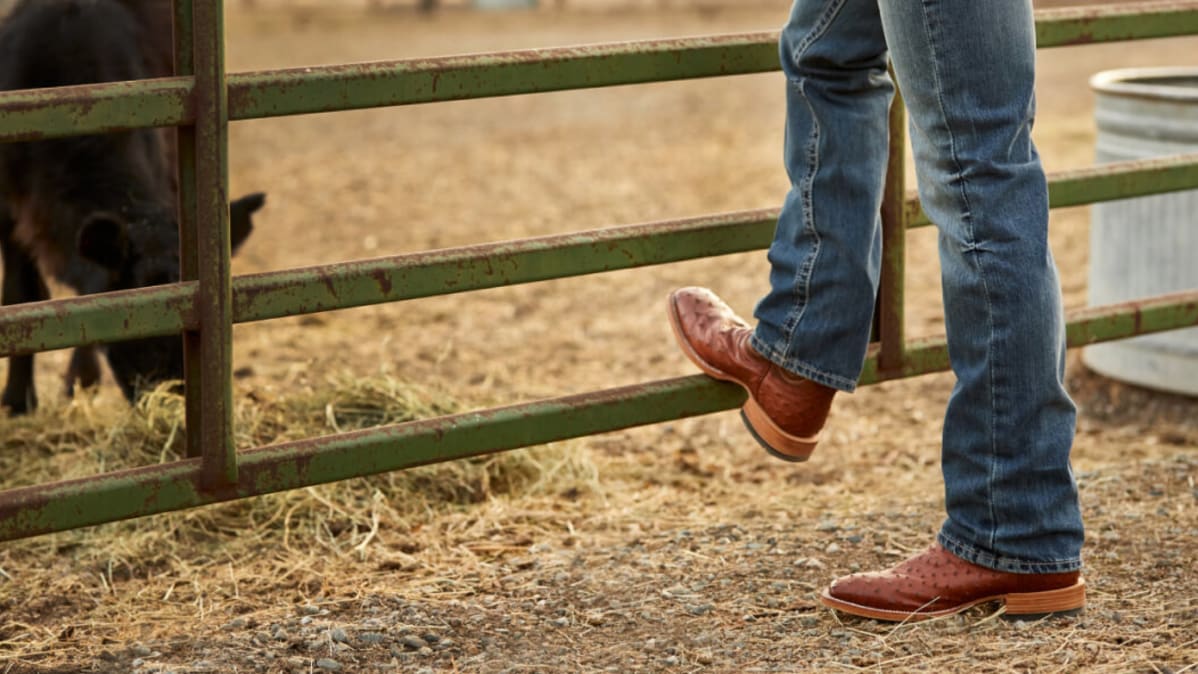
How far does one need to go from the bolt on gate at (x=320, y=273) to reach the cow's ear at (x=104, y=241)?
206 cm

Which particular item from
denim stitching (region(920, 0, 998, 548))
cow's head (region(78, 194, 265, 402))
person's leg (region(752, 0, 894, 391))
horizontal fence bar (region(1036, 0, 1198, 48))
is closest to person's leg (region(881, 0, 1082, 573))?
denim stitching (region(920, 0, 998, 548))

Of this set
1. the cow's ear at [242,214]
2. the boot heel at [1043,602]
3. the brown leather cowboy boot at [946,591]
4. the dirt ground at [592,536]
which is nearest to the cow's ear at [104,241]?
the cow's ear at [242,214]

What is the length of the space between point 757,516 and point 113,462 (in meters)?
1.94

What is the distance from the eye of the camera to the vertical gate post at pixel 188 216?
109 inches

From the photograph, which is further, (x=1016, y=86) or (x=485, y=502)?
(x=485, y=502)

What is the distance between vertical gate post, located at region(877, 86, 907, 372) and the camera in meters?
3.41

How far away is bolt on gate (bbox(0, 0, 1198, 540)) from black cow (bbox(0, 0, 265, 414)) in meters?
2.04

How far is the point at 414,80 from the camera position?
298cm

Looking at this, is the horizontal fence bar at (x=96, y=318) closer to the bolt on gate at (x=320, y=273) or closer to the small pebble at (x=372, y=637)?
the bolt on gate at (x=320, y=273)

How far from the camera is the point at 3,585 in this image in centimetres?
351

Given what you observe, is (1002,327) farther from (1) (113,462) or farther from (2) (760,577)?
(1) (113,462)

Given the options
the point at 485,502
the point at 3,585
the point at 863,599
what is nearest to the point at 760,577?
the point at 863,599

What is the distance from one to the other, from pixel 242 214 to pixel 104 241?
513 mm

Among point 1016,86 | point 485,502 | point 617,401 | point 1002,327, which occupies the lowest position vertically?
point 485,502
